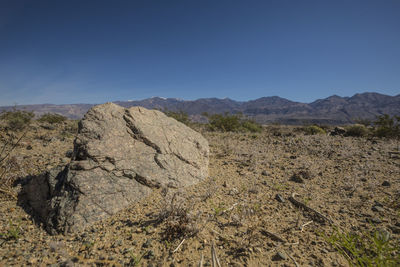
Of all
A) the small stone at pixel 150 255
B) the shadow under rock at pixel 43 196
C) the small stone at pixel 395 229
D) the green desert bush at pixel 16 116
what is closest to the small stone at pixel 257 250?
the small stone at pixel 150 255

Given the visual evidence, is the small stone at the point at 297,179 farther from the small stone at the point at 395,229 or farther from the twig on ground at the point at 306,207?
the small stone at the point at 395,229

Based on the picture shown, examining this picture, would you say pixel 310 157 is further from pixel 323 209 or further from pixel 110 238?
pixel 110 238

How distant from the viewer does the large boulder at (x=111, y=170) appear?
3.12 m

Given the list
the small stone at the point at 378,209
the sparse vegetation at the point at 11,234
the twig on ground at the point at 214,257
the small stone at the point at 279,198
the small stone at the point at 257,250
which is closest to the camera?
the twig on ground at the point at 214,257

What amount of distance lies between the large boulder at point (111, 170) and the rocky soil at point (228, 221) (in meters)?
0.23

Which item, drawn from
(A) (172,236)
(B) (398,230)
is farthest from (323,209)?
(A) (172,236)

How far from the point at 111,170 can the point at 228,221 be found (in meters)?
2.51

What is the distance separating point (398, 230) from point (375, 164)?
12.3 feet

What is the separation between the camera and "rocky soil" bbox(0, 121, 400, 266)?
8.02 feet

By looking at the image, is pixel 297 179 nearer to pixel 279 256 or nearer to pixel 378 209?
pixel 378 209

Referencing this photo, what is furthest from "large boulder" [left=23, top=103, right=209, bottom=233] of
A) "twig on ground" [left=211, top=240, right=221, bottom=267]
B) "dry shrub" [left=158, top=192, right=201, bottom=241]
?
"twig on ground" [left=211, top=240, right=221, bottom=267]

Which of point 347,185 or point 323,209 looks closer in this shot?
point 323,209

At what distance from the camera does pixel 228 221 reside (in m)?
3.16

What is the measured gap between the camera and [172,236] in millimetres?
2760
